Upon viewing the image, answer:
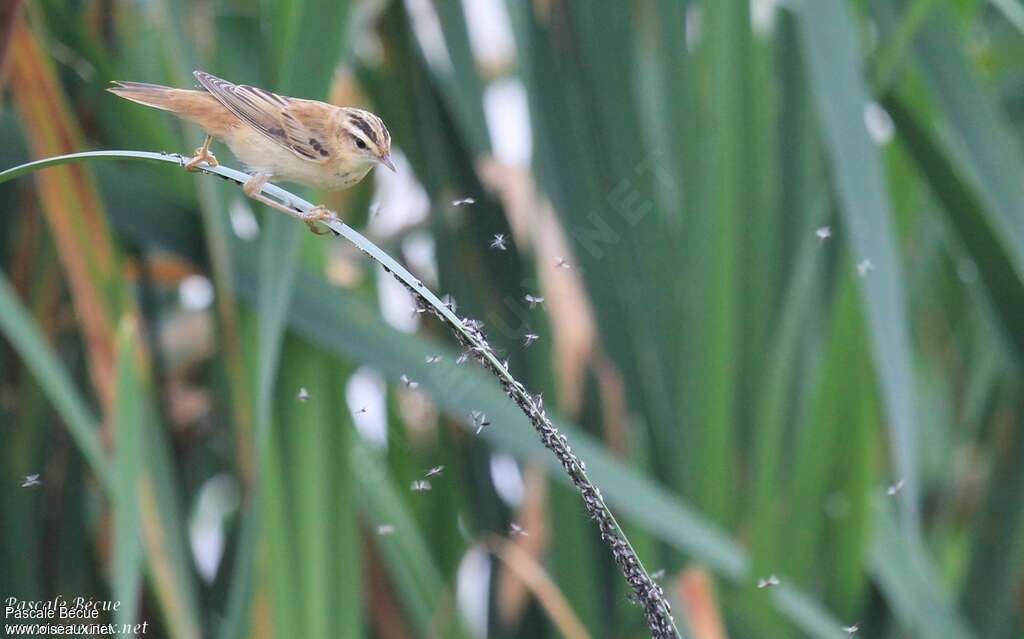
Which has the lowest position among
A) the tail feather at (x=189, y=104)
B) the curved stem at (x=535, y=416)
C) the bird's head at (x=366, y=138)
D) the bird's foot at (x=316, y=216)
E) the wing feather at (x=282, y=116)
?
the curved stem at (x=535, y=416)

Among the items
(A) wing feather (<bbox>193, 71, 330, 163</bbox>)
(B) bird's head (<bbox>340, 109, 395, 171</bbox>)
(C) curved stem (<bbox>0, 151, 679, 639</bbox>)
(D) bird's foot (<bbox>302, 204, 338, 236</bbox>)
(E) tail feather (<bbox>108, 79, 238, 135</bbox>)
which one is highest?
(E) tail feather (<bbox>108, 79, 238, 135</bbox>)

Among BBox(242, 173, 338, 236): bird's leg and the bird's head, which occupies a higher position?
the bird's head

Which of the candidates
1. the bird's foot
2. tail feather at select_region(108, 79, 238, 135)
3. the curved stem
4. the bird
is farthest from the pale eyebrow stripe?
the curved stem

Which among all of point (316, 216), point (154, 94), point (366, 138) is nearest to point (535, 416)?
point (316, 216)

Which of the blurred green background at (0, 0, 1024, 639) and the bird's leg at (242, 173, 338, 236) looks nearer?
the bird's leg at (242, 173, 338, 236)

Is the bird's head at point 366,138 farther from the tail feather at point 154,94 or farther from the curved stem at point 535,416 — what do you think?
the curved stem at point 535,416

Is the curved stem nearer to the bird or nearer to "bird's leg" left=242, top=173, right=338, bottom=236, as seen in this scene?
"bird's leg" left=242, top=173, right=338, bottom=236

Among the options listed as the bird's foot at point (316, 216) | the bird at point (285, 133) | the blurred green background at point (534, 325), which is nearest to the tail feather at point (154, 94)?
the bird at point (285, 133)
